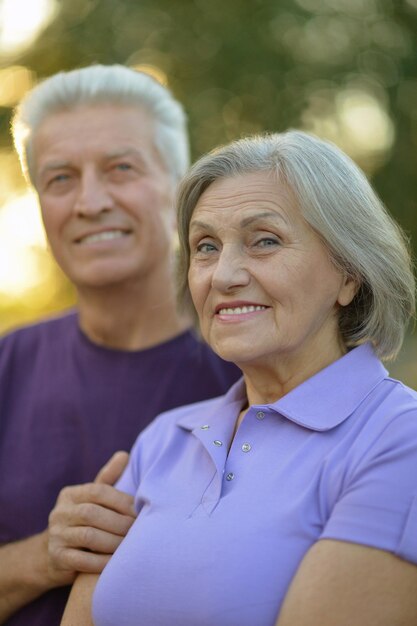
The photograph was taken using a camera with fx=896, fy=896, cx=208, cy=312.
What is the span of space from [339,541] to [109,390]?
135cm

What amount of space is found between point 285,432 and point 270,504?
0.21m

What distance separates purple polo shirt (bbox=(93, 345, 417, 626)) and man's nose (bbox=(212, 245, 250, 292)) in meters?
0.30

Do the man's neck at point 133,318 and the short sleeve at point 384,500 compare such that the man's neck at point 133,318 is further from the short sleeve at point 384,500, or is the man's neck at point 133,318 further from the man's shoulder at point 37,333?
the short sleeve at point 384,500

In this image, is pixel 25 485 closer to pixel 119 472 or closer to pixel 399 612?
pixel 119 472

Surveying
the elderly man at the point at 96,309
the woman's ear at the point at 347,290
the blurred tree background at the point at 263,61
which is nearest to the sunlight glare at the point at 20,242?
the blurred tree background at the point at 263,61

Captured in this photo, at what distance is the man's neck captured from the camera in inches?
123

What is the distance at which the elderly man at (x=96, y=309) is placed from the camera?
2932 millimetres

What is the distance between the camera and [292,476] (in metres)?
1.98

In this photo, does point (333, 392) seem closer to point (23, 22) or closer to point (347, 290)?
point (347, 290)

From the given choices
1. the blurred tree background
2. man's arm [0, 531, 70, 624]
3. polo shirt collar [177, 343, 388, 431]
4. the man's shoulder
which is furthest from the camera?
the blurred tree background

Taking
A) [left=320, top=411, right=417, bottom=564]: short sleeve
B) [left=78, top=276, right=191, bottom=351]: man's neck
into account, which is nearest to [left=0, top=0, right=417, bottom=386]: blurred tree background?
[left=78, top=276, right=191, bottom=351]: man's neck

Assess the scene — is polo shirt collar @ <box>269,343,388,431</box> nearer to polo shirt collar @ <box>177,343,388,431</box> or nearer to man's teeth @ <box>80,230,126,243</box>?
polo shirt collar @ <box>177,343,388,431</box>

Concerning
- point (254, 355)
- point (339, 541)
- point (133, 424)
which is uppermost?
point (254, 355)

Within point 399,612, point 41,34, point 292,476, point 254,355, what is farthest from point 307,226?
point 41,34
